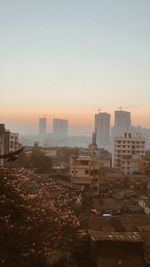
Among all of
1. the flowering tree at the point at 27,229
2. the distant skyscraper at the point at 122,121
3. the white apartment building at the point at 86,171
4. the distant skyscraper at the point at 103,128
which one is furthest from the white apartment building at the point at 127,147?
the distant skyscraper at the point at 122,121

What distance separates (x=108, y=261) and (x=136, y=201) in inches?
758

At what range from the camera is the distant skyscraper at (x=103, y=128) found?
129 meters

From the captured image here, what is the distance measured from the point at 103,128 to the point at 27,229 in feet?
416

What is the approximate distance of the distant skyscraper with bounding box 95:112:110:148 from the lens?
422ft

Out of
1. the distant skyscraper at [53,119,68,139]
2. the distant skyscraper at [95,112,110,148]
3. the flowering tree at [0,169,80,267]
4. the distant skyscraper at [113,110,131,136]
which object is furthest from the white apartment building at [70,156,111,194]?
the distant skyscraper at [53,119,68,139]

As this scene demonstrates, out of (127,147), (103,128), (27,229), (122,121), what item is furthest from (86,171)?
(103,128)

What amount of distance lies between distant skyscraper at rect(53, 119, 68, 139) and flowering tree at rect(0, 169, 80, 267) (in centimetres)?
17638

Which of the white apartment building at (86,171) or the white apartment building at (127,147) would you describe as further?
the white apartment building at (127,147)

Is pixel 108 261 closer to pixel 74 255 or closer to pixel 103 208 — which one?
pixel 74 255

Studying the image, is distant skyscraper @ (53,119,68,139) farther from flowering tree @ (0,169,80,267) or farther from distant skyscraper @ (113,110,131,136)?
flowering tree @ (0,169,80,267)

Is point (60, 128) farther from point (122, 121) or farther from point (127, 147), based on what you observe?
point (127, 147)

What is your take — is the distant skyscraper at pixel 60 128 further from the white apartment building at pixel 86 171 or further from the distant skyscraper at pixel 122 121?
the white apartment building at pixel 86 171

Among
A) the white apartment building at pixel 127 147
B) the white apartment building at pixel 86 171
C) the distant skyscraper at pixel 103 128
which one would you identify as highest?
the distant skyscraper at pixel 103 128

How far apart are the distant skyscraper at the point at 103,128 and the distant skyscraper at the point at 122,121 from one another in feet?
10.5
